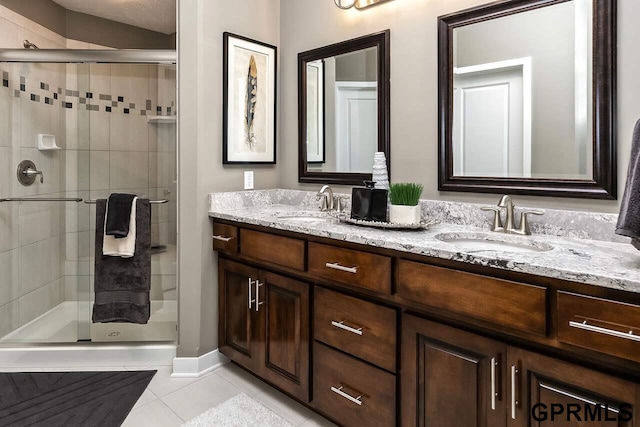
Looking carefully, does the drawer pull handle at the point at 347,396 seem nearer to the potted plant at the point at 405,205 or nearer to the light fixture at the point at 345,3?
the potted plant at the point at 405,205

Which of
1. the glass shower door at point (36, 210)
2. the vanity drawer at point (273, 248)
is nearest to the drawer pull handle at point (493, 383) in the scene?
the vanity drawer at point (273, 248)

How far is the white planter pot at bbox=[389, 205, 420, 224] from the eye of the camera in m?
1.69

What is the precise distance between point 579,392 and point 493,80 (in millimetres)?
1228

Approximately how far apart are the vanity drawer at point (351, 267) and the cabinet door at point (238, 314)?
18.7 inches

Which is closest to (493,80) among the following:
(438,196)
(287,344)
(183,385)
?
(438,196)

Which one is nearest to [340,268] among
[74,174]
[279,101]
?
[279,101]

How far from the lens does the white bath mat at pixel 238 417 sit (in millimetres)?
1778

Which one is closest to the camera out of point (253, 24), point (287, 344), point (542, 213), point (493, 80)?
point (542, 213)

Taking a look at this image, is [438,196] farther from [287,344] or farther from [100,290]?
[100,290]

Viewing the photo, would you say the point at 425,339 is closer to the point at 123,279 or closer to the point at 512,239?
the point at 512,239

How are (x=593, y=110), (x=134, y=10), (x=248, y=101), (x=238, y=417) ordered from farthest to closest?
(x=134, y=10) → (x=248, y=101) → (x=238, y=417) → (x=593, y=110)

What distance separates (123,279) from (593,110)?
2.39m

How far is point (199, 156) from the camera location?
2178 mm

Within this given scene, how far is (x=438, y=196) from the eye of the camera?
1.89 meters
